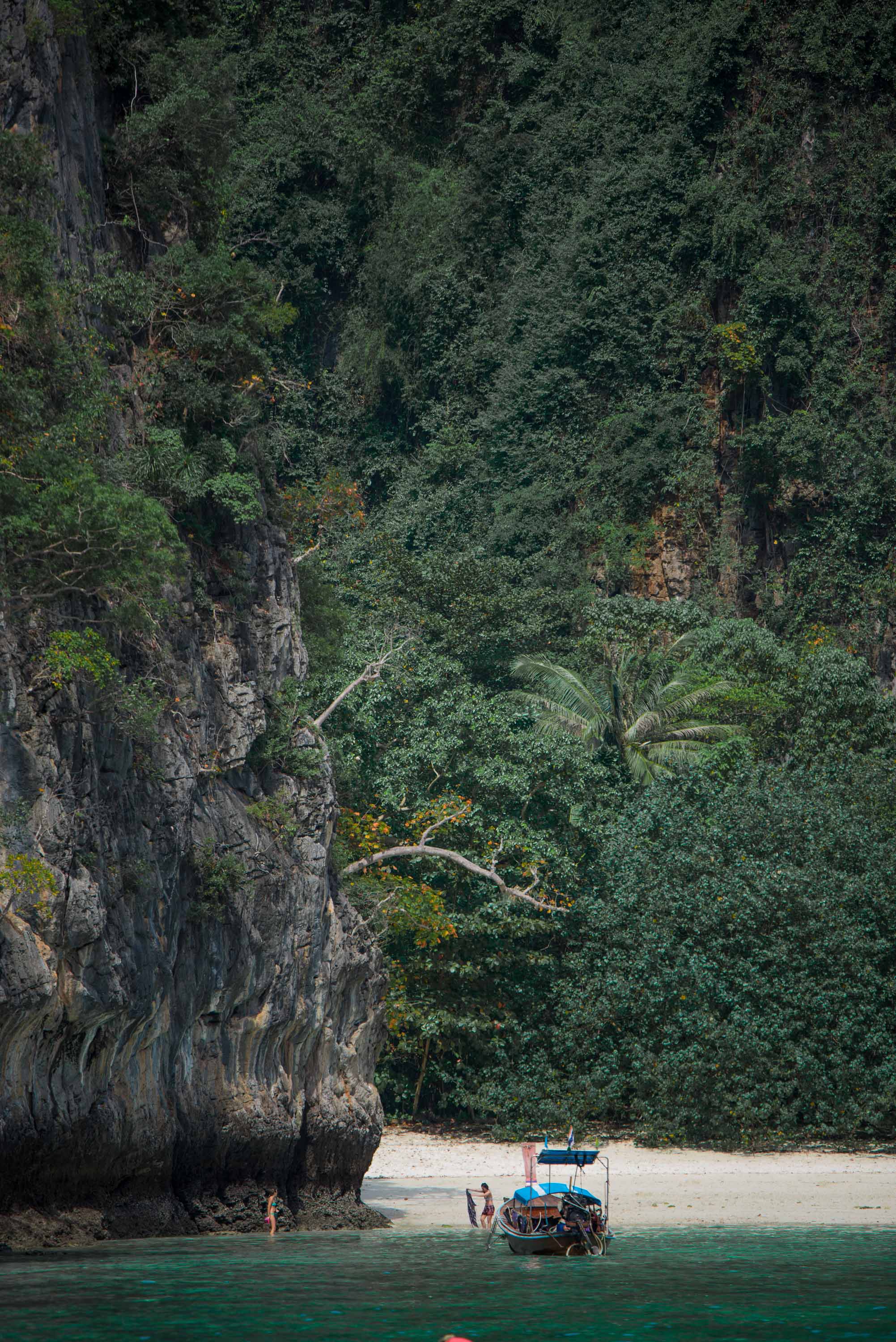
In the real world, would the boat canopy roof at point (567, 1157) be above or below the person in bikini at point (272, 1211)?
above

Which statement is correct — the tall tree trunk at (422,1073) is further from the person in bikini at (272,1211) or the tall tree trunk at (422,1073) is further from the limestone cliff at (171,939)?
the person in bikini at (272,1211)

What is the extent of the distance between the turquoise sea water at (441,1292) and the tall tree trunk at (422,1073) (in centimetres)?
1045

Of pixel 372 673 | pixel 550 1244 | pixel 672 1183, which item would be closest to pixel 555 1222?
pixel 550 1244

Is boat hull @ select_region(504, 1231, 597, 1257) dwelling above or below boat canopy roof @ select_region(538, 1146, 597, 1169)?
below

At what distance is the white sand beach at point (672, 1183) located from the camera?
Result: 75.2 feet

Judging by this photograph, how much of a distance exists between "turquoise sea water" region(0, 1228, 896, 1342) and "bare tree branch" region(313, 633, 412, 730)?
26.6 ft

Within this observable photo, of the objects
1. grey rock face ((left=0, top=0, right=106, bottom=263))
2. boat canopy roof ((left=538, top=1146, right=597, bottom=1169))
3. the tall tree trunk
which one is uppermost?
grey rock face ((left=0, top=0, right=106, bottom=263))

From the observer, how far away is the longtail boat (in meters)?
19.1

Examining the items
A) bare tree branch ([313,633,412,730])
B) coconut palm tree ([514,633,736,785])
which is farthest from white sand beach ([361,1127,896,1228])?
coconut palm tree ([514,633,736,785])

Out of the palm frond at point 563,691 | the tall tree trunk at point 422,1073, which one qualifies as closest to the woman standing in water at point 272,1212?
the tall tree trunk at point 422,1073

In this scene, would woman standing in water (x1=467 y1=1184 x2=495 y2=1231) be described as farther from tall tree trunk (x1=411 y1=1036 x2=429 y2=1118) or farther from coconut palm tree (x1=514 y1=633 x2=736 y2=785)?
coconut palm tree (x1=514 y1=633 x2=736 y2=785)

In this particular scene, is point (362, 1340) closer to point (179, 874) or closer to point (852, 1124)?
point (179, 874)

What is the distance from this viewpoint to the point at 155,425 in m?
20.4

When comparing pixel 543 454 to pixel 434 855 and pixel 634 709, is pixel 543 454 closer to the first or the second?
pixel 634 709
